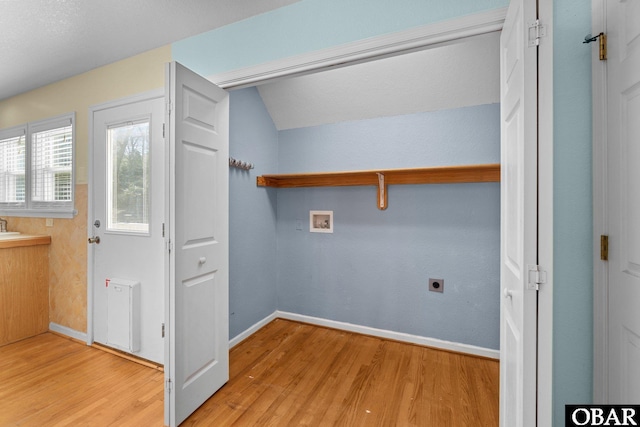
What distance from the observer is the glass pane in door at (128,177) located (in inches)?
89.7

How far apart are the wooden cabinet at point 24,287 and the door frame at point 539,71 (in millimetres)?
2586

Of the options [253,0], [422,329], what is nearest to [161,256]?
[253,0]

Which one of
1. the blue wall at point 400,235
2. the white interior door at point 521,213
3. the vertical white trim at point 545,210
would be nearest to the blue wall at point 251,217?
the blue wall at point 400,235

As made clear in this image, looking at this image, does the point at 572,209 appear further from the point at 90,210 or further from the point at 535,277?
the point at 90,210

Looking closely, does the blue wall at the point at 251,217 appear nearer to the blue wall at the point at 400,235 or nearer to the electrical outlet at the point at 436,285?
the blue wall at the point at 400,235

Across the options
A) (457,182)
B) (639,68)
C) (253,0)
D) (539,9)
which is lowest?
(457,182)

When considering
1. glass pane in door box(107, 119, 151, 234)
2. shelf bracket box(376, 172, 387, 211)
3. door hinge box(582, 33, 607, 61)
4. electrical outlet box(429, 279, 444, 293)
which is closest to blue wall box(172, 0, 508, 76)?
door hinge box(582, 33, 607, 61)

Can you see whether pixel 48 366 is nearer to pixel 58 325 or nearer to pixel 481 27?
pixel 58 325

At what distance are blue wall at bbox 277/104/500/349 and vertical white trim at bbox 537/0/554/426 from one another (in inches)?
64.5

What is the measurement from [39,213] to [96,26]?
2170 millimetres

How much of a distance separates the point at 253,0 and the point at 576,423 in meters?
2.50

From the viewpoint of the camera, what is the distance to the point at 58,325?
110 inches

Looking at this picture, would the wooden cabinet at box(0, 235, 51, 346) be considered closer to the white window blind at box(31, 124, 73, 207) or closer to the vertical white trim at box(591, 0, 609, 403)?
the white window blind at box(31, 124, 73, 207)

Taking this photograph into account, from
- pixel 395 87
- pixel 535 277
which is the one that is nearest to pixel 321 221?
pixel 395 87
